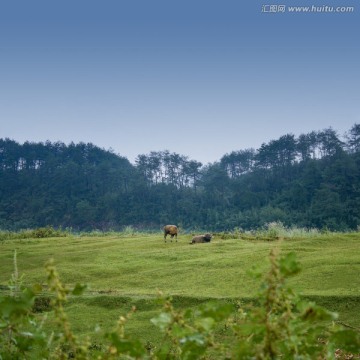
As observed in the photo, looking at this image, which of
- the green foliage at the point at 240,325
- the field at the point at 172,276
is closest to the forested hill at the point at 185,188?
the field at the point at 172,276

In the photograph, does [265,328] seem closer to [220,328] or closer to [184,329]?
[184,329]

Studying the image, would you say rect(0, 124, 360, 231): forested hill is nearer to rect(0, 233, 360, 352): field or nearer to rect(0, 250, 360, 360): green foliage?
rect(0, 233, 360, 352): field

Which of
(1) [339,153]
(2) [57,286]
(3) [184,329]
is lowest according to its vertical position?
(3) [184,329]

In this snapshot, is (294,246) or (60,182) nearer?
(294,246)

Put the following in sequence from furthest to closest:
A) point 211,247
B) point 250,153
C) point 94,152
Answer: point 94,152 → point 250,153 → point 211,247

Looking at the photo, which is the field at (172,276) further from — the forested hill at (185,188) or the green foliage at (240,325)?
the forested hill at (185,188)

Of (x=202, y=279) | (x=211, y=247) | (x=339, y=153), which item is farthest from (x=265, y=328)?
(x=339, y=153)

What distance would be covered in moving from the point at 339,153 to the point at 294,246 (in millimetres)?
59997

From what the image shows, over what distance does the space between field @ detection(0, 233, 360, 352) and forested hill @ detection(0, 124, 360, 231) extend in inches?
1684

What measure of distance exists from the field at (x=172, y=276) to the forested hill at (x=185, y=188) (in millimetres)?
42769

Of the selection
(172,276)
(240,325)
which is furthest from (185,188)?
(240,325)

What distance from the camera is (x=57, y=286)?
1055mm

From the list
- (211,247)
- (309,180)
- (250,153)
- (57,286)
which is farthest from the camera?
(250,153)

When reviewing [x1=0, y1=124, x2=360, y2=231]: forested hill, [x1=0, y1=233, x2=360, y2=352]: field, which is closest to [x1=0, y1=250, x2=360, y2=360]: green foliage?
[x1=0, y1=233, x2=360, y2=352]: field
